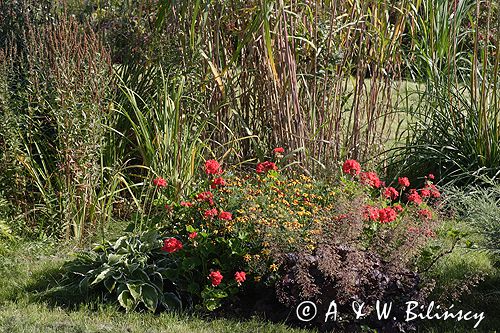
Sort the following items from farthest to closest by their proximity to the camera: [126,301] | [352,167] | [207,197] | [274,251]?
1. [352,167]
2. [207,197]
3. [126,301]
4. [274,251]

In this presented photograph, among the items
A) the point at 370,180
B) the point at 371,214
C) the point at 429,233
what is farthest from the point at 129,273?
the point at 429,233

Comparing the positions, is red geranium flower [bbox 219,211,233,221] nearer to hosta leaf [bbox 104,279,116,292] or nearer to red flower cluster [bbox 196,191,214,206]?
red flower cluster [bbox 196,191,214,206]

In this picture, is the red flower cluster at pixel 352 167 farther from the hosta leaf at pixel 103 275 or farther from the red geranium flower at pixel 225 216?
the hosta leaf at pixel 103 275

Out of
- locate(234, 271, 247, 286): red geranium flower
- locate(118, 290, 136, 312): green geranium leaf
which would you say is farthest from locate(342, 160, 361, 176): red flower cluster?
locate(118, 290, 136, 312): green geranium leaf

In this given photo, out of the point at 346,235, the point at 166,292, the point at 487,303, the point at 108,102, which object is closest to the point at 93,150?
the point at 108,102

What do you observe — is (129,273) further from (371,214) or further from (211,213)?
(371,214)

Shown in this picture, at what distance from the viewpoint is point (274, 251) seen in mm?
4379

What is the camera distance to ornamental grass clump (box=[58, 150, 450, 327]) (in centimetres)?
432

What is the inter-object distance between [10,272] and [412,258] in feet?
8.00

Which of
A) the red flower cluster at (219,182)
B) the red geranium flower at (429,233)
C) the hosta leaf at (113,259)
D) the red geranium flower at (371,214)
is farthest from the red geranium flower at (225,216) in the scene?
the red geranium flower at (429,233)

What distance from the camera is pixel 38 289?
480cm

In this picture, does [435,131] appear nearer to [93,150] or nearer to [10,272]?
[93,150]

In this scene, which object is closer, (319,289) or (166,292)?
(319,289)

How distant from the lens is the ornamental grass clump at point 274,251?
4.32 meters
